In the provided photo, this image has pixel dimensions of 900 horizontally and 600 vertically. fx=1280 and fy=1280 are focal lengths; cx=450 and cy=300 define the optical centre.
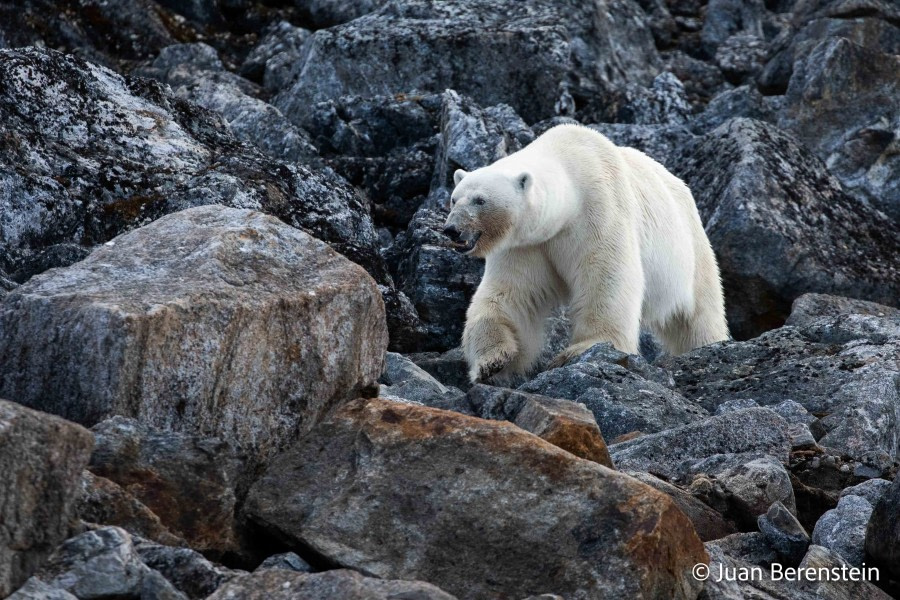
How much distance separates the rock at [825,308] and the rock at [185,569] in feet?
21.8

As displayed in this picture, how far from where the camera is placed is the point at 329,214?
897 cm

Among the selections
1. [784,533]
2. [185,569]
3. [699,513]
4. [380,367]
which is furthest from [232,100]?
[185,569]

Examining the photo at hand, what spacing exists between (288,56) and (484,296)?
788 centimetres

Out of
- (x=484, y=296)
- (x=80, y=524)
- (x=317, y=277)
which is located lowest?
(x=484, y=296)

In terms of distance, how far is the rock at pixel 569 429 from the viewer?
4.56 metres

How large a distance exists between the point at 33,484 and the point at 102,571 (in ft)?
0.94

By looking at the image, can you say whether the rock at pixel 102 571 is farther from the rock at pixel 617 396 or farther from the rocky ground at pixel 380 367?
the rock at pixel 617 396

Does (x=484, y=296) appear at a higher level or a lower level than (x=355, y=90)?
lower

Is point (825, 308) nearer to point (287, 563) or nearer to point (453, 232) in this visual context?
point (453, 232)

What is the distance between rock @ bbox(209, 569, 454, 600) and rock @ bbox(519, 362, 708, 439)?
9.36 feet

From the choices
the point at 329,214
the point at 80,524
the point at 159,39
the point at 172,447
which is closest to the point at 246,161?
the point at 329,214

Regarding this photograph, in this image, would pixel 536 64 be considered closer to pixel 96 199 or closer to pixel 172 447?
A: pixel 96 199

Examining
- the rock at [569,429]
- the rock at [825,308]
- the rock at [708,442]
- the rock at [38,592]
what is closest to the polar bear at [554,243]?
the rock at [825,308]

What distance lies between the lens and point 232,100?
12.6 metres
